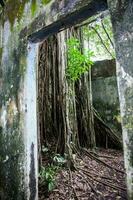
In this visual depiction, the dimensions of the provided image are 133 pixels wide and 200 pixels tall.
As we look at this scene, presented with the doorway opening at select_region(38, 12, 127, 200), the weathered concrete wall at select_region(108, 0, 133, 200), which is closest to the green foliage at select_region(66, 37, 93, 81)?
the doorway opening at select_region(38, 12, 127, 200)

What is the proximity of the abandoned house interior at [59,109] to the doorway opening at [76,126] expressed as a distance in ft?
0.05

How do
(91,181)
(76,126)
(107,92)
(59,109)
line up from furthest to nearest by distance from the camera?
(107,92) → (76,126) → (59,109) → (91,181)

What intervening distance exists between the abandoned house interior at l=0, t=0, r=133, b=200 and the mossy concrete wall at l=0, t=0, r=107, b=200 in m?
0.01

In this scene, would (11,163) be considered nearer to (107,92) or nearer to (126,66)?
(126,66)

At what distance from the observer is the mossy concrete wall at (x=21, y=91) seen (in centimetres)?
279

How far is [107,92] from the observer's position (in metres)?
6.03

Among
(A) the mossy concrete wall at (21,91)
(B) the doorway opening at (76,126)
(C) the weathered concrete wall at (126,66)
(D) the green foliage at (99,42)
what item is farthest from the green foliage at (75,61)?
(D) the green foliage at (99,42)

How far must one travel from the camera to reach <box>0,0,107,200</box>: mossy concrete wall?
2.79 meters

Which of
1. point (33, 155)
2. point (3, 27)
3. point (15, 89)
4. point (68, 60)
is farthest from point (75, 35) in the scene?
point (33, 155)

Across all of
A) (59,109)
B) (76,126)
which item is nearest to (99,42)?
(76,126)

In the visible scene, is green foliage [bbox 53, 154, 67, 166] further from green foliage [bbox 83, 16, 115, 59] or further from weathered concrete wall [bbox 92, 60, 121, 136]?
green foliage [bbox 83, 16, 115, 59]

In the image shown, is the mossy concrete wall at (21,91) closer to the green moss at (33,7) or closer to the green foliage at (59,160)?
the green moss at (33,7)

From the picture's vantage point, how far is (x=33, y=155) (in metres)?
2.93

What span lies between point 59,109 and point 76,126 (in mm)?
651
